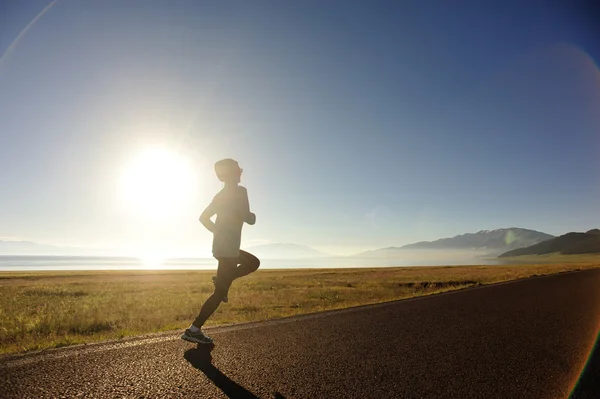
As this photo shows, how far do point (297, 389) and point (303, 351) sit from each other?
58.6 inches

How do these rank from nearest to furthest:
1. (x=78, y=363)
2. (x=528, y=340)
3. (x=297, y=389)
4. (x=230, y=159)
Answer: (x=297, y=389) → (x=78, y=363) → (x=230, y=159) → (x=528, y=340)

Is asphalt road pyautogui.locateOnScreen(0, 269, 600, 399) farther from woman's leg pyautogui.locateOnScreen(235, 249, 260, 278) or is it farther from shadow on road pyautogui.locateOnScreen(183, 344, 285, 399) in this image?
woman's leg pyautogui.locateOnScreen(235, 249, 260, 278)

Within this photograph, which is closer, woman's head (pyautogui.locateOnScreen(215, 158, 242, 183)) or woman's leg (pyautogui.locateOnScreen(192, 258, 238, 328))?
woman's leg (pyautogui.locateOnScreen(192, 258, 238, 328))

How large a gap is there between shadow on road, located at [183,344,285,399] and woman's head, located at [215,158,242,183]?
2425 millimetres

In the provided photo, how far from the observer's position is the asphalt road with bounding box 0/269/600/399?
320 centimetres

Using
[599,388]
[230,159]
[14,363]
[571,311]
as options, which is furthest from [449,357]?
[571,311]

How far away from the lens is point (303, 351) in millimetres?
4707

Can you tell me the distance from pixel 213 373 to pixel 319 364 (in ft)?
4.17

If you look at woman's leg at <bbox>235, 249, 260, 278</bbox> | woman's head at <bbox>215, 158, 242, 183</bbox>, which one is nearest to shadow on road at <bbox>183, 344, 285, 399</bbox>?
woman's leg at <bbox>235, 249, 260, 278</bbox>

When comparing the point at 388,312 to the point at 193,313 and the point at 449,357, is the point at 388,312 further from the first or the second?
the point at 193,313

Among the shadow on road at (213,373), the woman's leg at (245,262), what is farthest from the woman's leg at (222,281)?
the shadow on road at (213,373)

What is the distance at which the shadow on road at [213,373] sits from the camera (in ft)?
10.0

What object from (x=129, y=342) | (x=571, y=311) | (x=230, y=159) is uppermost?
(x=230, y=159)

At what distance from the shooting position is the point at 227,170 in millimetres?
5254
